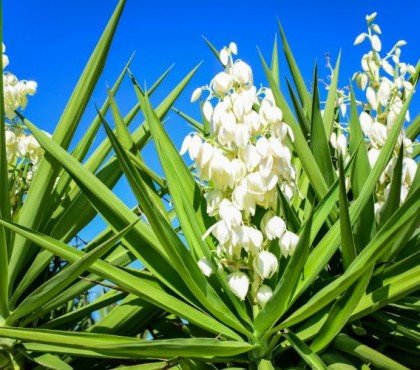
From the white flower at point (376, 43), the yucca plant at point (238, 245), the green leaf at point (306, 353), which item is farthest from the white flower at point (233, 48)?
the green leaf at point (306, 353)

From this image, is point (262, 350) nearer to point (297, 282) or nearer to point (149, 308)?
point (297, 282)

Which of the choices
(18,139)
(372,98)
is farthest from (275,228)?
(18,139)

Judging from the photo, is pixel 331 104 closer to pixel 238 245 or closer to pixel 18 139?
pixel 238 245

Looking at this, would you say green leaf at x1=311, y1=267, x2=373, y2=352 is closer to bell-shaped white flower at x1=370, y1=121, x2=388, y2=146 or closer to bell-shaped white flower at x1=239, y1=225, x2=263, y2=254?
bell-shaped white flower at x1=239, y1=225, x2=263, y2=254

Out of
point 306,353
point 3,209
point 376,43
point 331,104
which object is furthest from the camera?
point 331,104

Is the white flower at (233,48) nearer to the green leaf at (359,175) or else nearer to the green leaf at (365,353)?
the green leaf at (359,175)

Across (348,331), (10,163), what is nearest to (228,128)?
(348,331)

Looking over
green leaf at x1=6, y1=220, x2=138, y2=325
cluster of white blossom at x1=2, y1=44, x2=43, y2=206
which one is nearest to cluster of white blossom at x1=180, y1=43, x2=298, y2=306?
green leaf at x1=6, y1=220, x2=138, y2=325
